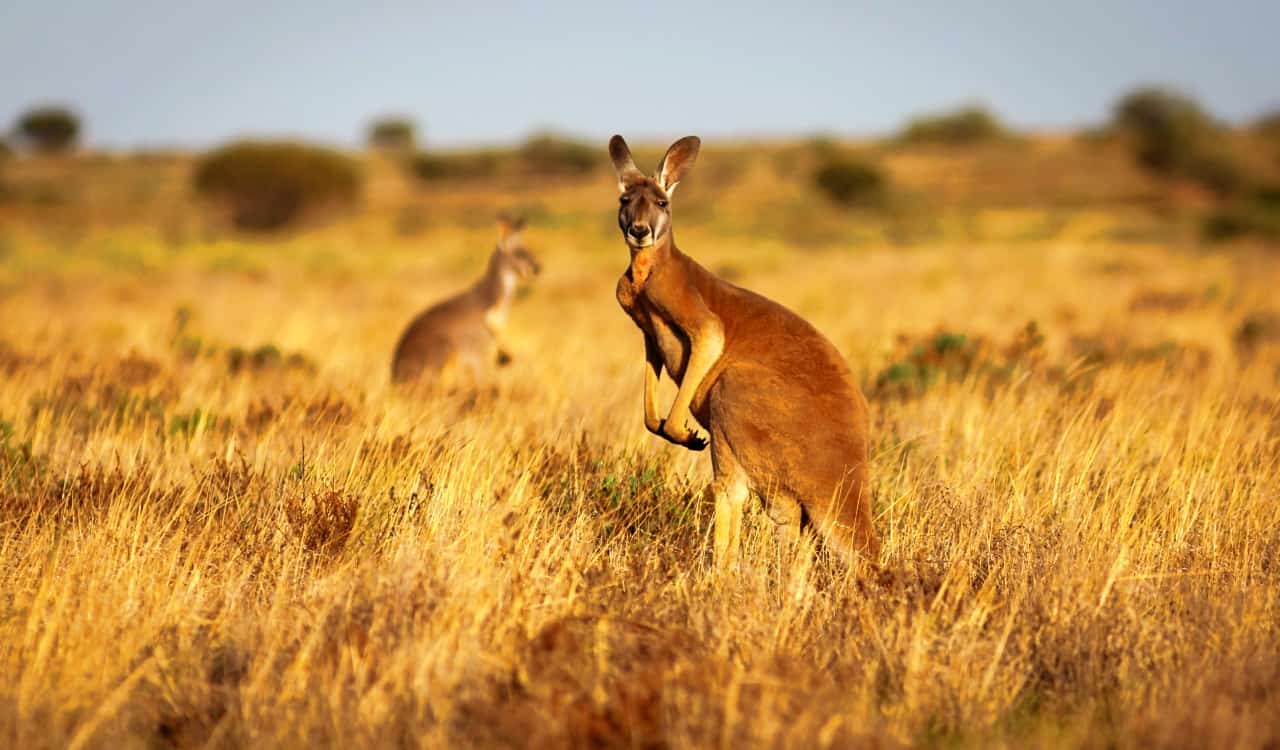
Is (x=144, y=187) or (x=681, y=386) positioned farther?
(x=144, y=187)

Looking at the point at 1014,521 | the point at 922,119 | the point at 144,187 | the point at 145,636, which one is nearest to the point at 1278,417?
the point at 1014,521

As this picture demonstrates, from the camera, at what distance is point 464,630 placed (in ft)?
11.7

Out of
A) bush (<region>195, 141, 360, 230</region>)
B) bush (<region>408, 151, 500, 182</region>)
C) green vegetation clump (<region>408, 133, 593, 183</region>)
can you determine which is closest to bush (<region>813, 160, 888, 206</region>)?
green vegetation clump (<region>408, 133, 593, 183</region>)

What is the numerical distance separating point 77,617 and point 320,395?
3.96 metres

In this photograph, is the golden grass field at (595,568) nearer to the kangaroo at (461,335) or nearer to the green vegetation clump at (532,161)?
the kangaroo at (461,335)

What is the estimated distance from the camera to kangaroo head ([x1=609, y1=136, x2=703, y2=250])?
4.38 m

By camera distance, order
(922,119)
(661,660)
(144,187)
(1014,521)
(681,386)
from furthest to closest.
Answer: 1. (922,119)
2. (144,187)
3. (1014,521)
4. (681,386)
5. (661,660)

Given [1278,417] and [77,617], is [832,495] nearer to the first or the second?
[77,617]

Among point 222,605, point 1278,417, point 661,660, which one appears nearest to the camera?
point 661,660

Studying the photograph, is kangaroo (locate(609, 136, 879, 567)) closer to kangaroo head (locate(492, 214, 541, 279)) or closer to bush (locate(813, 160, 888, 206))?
kangaroo head (locate(492, 214, 541, 279))

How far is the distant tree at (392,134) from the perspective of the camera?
114m

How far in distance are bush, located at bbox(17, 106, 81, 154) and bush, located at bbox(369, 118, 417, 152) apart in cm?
2800

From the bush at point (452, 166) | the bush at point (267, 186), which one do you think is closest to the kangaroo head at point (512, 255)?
the bush at point (267, 186)

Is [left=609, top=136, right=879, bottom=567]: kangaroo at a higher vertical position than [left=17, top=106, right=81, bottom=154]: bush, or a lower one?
lower
